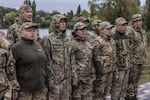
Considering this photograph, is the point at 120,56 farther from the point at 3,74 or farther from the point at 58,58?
the point at 3,74

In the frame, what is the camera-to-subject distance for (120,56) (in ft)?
27.6

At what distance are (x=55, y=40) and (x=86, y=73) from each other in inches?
39.3

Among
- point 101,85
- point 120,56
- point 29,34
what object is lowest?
point 101,85

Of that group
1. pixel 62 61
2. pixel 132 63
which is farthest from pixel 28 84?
pixel 132 63

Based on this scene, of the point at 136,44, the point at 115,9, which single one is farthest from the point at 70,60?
the point at 115,9

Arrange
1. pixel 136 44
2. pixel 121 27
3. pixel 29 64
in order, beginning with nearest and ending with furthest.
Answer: pixel 29 64 → pixel 121 27 → pixel 136 44

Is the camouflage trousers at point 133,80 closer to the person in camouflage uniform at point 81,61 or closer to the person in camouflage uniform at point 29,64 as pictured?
the person in camouflage uniform at point 81,61

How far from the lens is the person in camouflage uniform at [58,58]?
6598 mm

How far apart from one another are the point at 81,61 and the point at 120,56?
1439 millimetres

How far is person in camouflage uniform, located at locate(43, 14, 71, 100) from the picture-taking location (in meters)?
6.60

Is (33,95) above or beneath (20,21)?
beneath

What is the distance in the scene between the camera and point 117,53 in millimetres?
8391

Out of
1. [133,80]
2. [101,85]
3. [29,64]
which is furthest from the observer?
[133,80]

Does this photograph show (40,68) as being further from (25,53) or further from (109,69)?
(109,69)
